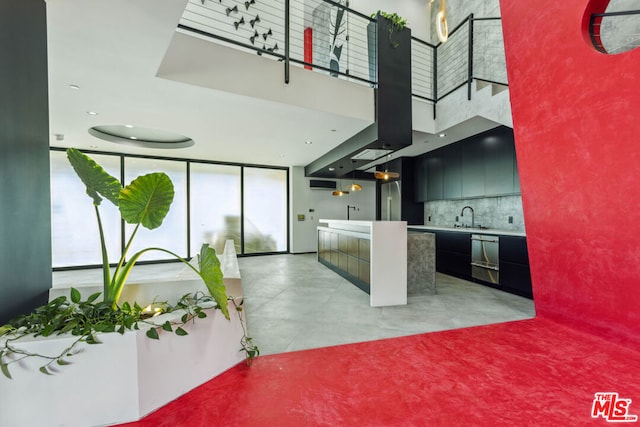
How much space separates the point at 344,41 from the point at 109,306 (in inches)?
249

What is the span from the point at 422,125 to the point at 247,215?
4.99 meters

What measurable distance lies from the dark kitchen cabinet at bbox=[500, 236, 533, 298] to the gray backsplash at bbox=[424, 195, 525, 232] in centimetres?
75

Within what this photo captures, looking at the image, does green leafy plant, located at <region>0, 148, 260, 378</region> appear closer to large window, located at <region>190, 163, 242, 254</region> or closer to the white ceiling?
the white ceiling

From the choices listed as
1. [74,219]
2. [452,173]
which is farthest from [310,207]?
[74,219]

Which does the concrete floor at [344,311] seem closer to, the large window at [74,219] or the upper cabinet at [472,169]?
the upper cabinet at [472,169]

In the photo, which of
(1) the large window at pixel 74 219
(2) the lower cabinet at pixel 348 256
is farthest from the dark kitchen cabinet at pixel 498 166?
(1) the large window at pixel 74 219

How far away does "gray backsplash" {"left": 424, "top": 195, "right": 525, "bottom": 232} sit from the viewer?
478 cm

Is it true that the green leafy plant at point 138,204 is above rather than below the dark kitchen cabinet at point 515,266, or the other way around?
above

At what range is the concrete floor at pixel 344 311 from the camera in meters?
2.59

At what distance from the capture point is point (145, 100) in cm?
337

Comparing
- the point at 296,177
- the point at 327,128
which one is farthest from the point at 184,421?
the point at 296,177

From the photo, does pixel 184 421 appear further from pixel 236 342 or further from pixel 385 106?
pixel 385 106

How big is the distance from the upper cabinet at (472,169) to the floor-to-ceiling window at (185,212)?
4.10 metres

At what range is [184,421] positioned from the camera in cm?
143
